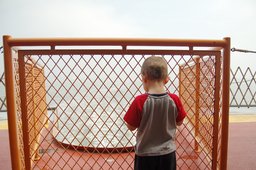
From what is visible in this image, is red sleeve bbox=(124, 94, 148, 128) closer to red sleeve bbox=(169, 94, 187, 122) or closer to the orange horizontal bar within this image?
red sleeve bbox=(169, 94, 187, 122)

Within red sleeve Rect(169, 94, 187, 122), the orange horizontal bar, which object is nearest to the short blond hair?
red sleeve Rect(169, 94, 187, 122)

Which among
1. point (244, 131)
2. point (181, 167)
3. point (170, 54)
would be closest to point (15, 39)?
point (170, 54)

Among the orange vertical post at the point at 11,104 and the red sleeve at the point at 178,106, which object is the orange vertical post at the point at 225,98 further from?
the orange vertical post at the point at 11,104

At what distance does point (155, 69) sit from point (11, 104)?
31.7 inches

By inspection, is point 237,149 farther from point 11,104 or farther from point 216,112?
point 11,104

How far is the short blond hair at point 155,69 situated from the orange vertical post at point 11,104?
719 millimetres

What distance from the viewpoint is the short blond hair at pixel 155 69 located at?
0.98 meters

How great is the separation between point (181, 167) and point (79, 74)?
104 centimetres

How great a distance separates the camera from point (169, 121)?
1.05 meters

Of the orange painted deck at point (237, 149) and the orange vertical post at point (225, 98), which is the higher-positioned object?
the orange vertical post at point (225, 98)

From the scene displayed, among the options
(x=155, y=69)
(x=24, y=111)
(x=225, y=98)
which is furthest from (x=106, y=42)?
(x=225, y=98)

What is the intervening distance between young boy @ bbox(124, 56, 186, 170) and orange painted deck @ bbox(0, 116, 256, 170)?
59cm

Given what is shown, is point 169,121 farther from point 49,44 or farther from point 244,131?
point 244,131

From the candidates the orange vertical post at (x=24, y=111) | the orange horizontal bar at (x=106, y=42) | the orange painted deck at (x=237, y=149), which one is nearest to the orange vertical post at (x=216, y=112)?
the orange horizontal bar at (x=106, y=42)
